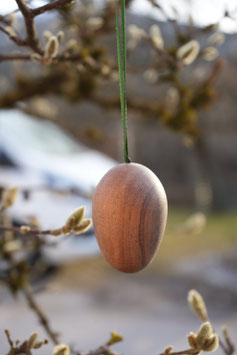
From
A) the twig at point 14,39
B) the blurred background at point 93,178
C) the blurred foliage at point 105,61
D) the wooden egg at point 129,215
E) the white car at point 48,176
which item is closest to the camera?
the wooden egg at point 129,215

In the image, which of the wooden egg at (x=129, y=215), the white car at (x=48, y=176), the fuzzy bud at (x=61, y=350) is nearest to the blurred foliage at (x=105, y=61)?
the wooden egg at (x=129, y=215)

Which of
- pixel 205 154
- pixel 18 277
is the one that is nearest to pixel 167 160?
pixel 205 154

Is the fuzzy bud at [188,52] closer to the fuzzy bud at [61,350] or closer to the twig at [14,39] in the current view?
the twig at [14,39]

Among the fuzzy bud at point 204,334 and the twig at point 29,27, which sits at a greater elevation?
the twig at point 29,27

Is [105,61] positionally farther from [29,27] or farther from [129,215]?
[129,215]

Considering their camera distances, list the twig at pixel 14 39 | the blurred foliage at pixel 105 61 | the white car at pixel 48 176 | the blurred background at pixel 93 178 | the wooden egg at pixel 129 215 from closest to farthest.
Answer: the wooden egg at pixel 129 215 → the twig at pixel 14 39 → the blurred foliage at pixel 105 61 → the blurred background at pixel 93 178 → the white car at pixel 48 176

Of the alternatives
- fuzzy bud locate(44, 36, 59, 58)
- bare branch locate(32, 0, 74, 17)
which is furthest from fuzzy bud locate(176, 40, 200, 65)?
bare branch locate(32, 0, 74, 17)

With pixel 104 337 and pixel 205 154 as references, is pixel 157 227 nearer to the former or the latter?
pixel 104 337

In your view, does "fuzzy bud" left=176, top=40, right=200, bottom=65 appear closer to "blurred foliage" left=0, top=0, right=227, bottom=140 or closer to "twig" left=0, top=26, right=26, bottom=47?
"blurred foliage" left=0, top=0, right=227, bottom=140
